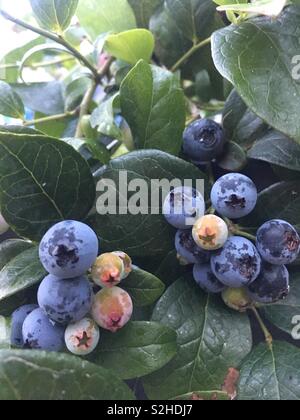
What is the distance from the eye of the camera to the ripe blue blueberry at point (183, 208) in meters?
0.54

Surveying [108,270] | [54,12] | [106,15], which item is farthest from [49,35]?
[108,270]

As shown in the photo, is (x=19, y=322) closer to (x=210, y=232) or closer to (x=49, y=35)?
(x=210, y=232)

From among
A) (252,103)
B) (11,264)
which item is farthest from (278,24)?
(11,264)

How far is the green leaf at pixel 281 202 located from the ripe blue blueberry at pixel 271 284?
7cm

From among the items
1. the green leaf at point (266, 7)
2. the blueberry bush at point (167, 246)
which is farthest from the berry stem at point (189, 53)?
the green leaf at point (266, 7)

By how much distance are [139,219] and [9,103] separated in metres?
0.28

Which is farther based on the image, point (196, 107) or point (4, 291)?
point (196, 107)

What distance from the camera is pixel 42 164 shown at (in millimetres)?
509

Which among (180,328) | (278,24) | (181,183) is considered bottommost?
(180,328)

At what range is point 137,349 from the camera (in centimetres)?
52

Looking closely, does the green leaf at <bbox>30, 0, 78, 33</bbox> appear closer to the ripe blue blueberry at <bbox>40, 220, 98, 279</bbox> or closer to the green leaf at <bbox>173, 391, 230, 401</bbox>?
the ripe blue blueberry at <bbox>40, 220, 98, 279</bbox>
